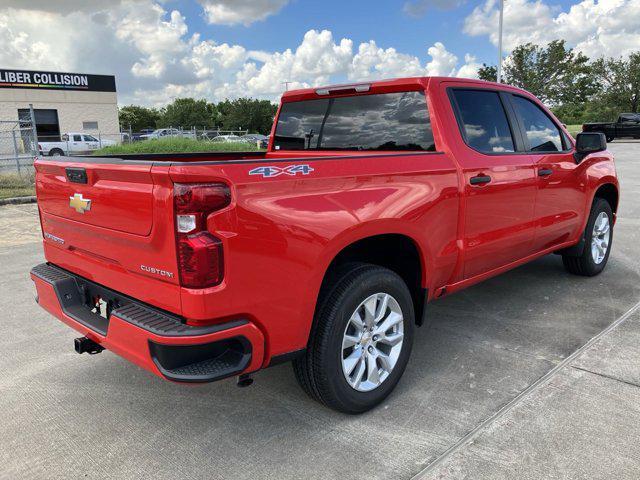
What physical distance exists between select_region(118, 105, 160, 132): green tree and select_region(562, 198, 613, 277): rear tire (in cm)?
8243

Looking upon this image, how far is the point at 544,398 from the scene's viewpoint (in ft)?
10.3

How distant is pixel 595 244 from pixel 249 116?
263 ft

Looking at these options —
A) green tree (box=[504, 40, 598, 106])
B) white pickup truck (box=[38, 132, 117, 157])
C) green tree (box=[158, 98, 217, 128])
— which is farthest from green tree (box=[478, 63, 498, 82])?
green tree (box=[158, 98, 217, 128])

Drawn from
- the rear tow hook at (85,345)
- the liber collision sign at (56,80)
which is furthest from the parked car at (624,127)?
the liber collision sign at (56,80)

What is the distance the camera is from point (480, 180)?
11.8ft

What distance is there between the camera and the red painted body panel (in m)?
A: 2.30

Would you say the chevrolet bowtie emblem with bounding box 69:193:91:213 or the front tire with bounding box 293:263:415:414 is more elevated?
the chevrolet bowtie emblem with bounding box 69:193:91:213

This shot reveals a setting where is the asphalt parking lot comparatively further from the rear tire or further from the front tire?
the rear tire

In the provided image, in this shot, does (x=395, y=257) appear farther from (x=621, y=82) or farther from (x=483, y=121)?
(x=621, y=82)

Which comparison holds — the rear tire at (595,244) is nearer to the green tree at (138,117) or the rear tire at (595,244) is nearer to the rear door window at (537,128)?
the rear door window at (537,128)

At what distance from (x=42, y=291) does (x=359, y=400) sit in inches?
76.9

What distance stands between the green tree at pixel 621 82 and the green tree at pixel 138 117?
6267 cm

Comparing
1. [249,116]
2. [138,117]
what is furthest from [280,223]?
[138,117]

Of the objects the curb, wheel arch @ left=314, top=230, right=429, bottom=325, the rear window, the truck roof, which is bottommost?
the curb
